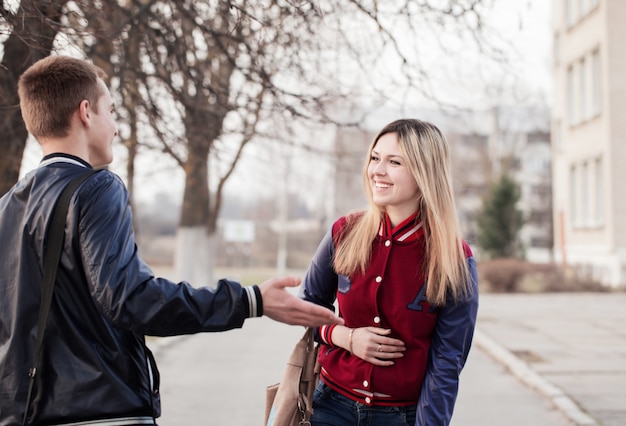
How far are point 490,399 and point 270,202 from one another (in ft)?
245

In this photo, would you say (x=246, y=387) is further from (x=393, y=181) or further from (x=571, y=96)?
(x=571, y=96)

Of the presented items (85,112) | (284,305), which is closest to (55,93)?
(85,112)

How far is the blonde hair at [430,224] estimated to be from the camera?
3297mm

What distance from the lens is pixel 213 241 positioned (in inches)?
840

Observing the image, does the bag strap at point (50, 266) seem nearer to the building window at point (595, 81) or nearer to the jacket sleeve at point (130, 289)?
the jacket sleeve at point (130, 289)

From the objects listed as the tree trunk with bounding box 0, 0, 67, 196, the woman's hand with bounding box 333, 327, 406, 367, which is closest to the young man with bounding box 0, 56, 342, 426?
the woman's hand with bounding box 333, 327, 406, 367

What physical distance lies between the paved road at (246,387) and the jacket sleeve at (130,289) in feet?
17.0

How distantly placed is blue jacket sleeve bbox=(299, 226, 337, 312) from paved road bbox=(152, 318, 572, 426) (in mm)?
4168

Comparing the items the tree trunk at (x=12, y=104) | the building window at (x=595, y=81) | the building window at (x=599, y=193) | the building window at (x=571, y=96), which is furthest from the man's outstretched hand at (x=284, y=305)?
the building window at (x=571, y=96)

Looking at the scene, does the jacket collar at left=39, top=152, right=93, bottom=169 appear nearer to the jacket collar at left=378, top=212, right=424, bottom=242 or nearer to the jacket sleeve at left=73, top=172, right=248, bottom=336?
the jacket sleeve at left=73, top=172, right=248, bottom=336

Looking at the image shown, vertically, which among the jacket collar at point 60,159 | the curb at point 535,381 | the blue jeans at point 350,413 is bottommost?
the curb at point 535,381

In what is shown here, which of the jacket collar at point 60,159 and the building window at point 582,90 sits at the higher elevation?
the building window at point 582,90

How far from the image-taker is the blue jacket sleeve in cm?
359

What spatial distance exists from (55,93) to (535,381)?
764 cm
